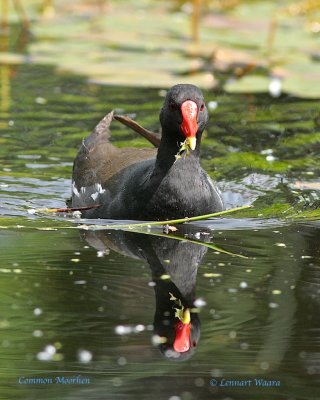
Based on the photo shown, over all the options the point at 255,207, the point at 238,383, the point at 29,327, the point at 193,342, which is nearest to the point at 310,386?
the point at 238,383

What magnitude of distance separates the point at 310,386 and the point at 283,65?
278 inches

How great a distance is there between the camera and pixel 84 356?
4371 mm

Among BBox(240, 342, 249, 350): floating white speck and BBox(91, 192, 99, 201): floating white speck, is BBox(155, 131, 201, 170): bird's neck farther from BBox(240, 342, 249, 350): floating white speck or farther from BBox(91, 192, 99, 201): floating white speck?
BBox(240, 342, 249, 350): floating white speck

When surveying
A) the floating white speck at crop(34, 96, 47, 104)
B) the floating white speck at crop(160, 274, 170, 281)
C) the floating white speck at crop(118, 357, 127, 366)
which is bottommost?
the floating white speck at crop(34, 96, 47, 104)

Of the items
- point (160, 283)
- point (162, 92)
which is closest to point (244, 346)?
point (160, 283)

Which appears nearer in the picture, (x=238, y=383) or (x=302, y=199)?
(x=238, y=383)

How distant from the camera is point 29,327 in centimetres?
466

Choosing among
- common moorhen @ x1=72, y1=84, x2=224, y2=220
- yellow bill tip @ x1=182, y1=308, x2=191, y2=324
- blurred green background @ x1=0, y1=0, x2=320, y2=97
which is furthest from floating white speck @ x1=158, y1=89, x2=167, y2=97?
yellow bill tip @ x1=182, y1=308, x2=191, y2=324

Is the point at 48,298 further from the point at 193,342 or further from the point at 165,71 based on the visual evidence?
the point at 165,71

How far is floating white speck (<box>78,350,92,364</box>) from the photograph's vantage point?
4332mm

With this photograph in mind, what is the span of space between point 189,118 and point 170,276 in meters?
1.10

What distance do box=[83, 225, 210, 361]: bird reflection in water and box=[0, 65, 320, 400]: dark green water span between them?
0.04 ft

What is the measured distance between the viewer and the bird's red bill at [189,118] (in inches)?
243

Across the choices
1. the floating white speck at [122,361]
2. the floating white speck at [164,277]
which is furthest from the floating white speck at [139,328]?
the floating white speck at [164,277]
